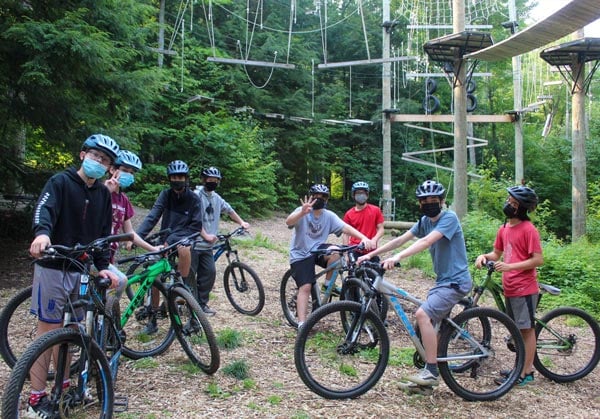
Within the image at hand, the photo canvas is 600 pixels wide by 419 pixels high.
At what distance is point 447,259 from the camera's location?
15.0ft

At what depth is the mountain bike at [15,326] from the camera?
437cm

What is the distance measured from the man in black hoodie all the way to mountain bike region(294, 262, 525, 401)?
6.11 feet

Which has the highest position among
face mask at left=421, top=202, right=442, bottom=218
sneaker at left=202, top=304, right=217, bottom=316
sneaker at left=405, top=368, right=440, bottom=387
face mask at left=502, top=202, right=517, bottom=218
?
face mask at left=421, top=202, right=442, bottom=218

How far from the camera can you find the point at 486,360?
4.75 metres

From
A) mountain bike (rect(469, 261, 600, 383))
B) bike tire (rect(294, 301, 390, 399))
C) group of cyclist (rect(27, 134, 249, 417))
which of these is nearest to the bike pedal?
group of cyclist (rect(27, 134, 249, 417))

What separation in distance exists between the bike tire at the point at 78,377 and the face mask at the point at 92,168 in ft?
3.48

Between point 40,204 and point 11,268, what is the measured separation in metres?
5.84

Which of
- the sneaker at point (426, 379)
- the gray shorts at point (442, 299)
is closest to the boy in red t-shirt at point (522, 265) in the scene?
the gray shorts at point (442, 299)

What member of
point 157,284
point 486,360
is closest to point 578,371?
point 486,360

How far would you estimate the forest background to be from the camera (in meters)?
7.46

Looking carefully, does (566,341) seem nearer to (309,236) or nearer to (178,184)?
(309,236)

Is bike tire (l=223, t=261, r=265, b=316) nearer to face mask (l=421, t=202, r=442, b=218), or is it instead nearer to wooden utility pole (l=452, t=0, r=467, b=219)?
face mask (l=421, t=202, r=442, b=218)

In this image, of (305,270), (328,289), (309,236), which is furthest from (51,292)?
(328,289)

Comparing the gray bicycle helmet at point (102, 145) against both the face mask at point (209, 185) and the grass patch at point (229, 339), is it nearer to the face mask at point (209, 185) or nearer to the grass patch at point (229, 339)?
the grass patch at point (229, 339)
